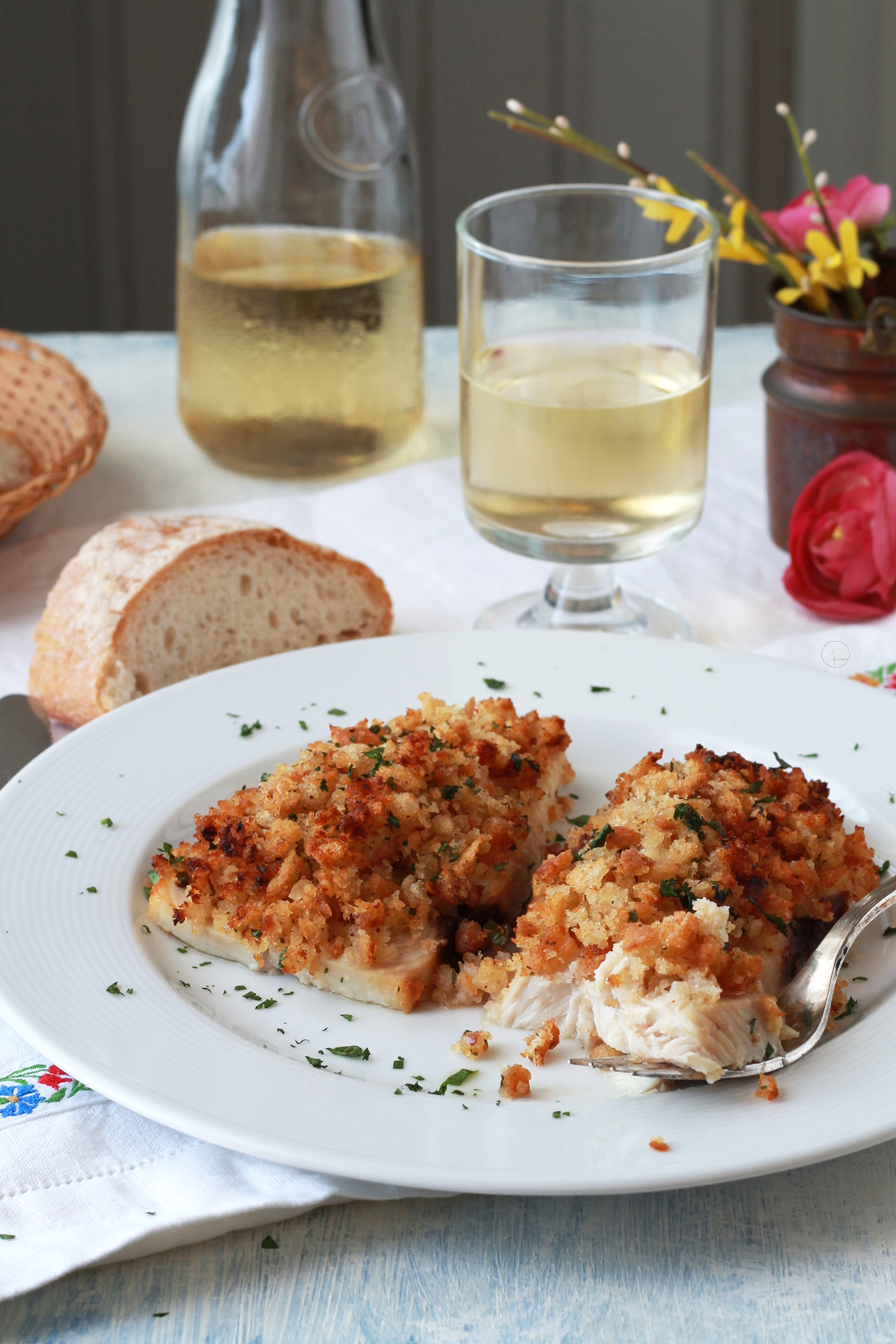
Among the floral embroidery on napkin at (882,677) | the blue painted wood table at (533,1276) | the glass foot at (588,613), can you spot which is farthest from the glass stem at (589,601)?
the blue painted wood table at (533,1276)

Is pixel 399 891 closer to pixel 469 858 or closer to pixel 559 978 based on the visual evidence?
pixel 469 858

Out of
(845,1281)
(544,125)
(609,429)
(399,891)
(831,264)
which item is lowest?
(845,1281)

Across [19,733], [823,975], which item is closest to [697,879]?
[823,975]

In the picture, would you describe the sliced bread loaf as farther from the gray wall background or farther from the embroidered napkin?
the gray wall background

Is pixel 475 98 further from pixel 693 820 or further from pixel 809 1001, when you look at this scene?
pixel 809 1001

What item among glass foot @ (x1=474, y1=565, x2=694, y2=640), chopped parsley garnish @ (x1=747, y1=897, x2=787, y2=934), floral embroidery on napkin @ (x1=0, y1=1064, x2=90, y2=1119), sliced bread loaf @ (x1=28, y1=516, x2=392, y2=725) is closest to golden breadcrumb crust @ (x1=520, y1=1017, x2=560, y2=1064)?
chopped parsley garnish @ (x1=747, y1=897, x2=787, y2=934)

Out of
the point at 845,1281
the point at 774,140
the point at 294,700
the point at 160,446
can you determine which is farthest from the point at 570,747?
the point at 774,140

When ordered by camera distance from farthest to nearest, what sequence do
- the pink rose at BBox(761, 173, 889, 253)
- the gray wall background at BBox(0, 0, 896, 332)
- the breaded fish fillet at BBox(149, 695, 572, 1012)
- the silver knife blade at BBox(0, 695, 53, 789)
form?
the gray wall background at BBox(0, 0, 896, 332) < the pink rose at BBox(761, 173, 889, 253) < the silver knife blade at BBox(0, 695, 53, 789) < the breaded fish fillet at BBox(149, 695, 572, 1012)
